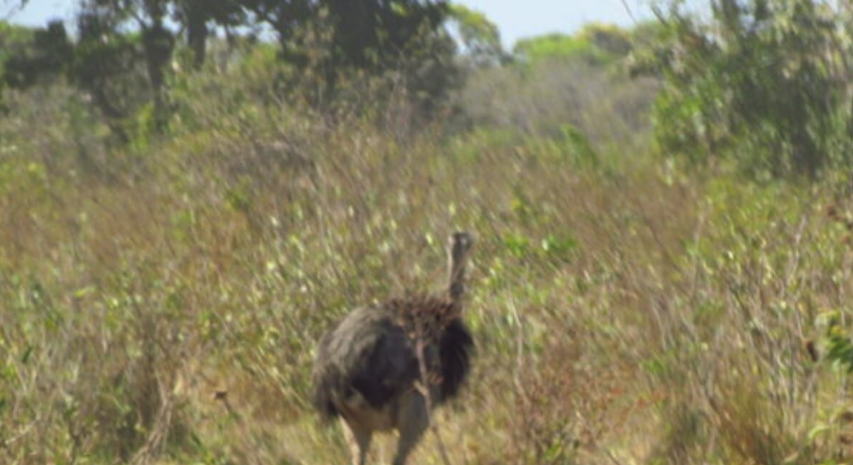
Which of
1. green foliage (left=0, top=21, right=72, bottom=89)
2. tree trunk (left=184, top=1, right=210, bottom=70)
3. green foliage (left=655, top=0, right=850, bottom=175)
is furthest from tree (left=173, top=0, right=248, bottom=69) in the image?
green foliage (left=655, top=0, right=850, bottom=175)

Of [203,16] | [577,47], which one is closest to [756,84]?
[203,16]

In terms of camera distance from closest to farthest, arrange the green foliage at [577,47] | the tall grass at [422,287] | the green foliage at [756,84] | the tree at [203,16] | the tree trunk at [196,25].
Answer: the tall grass at [422,287] < the green foliage at [756,84] < the tree at [203,16] < the tree trunk at [196,25] < the green foliage at [577,47]

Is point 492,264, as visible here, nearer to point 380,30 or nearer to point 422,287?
point 422,287

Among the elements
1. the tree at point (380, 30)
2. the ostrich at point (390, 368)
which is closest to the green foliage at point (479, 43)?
the tree at point (380, 30)

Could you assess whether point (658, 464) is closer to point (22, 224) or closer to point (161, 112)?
point (22, 224)

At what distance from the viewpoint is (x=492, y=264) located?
9.73 metres

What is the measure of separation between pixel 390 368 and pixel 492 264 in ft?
6.50

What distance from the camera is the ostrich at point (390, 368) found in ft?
25.7

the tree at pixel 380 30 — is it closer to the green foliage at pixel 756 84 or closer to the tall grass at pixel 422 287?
the green foliage at pixel 756 84

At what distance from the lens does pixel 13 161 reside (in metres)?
19.6

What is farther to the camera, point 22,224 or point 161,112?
point 161,112

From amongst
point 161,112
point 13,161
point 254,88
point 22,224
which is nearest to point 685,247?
point 254,88

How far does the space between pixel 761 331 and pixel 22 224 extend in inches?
271

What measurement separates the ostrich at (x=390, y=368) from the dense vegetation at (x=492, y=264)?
223mm
